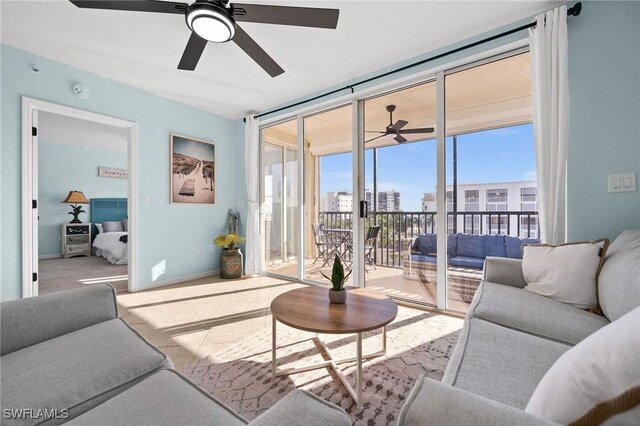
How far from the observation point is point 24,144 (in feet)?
8.85

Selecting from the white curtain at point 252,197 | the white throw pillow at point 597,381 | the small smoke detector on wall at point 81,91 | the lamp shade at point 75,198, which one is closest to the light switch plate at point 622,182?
the white throw pillow at point 597,381

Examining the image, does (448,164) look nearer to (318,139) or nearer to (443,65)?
(443,65)

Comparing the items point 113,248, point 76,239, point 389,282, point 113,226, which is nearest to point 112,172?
point 113,226

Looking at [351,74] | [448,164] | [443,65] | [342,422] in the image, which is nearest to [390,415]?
[342,422]

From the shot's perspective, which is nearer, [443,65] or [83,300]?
[83,300]

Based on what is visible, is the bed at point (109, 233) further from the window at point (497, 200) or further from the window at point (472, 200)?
the window at point (497, 200)

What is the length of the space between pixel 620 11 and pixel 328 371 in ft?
10.4

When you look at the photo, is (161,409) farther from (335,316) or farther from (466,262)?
(466,262)

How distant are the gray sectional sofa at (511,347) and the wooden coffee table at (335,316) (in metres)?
0.46

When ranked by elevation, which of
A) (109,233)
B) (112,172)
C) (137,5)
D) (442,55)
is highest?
(442,55)

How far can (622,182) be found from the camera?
6.26 feet

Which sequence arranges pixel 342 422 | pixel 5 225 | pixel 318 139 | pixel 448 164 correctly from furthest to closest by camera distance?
pixel 318 139 → pixel 448 164 → pixel 5 225 → pixel 342 422

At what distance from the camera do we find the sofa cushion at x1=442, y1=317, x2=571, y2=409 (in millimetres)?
837

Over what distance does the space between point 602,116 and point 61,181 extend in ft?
29.4
